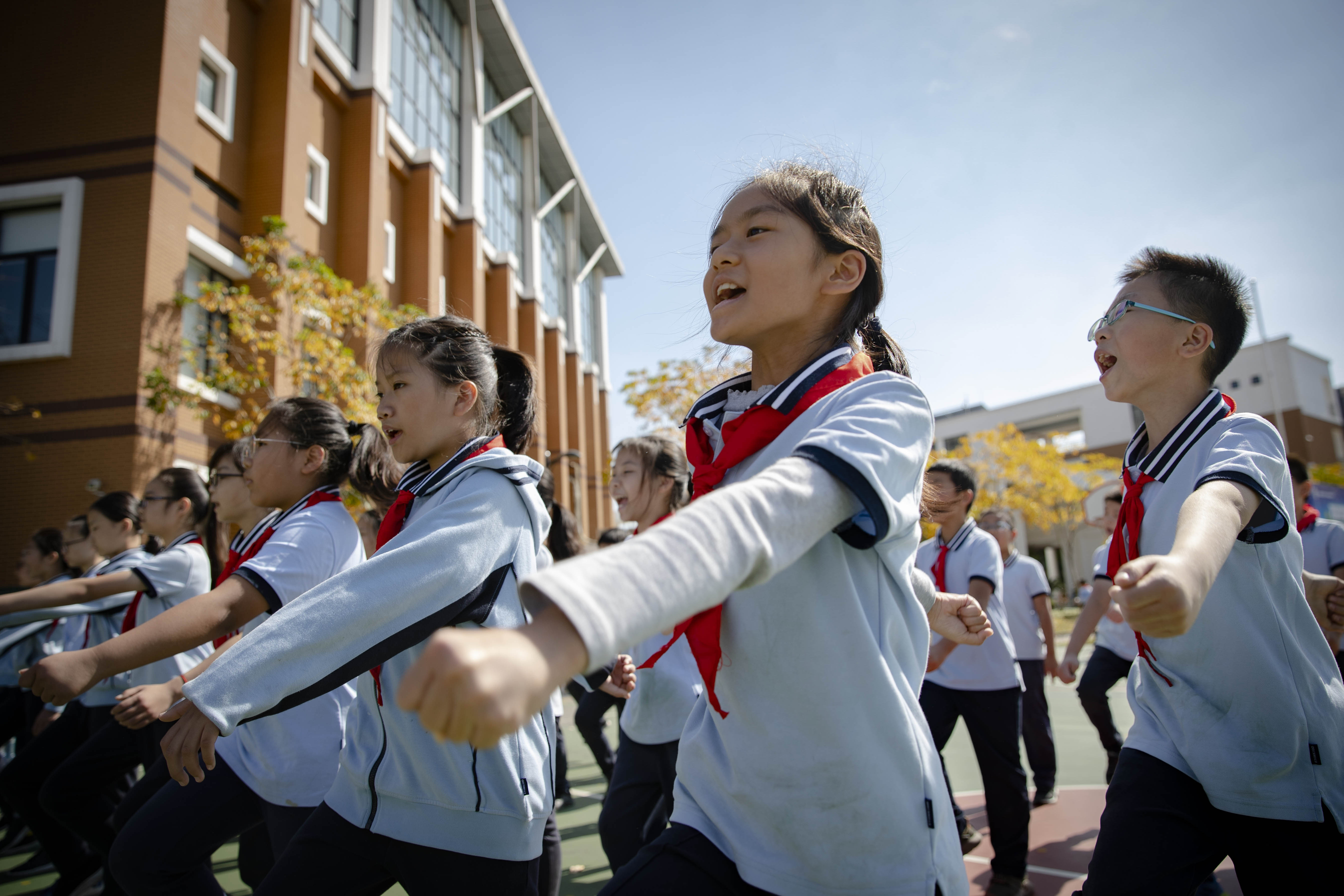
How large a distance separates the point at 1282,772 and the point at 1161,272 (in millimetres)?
1505

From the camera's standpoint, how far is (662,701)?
12.1 feet

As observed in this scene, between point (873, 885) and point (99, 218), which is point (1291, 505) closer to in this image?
point (873, 885)

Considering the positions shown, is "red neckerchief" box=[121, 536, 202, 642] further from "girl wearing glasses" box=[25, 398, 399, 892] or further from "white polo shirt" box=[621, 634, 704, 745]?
"white polo shirt" box=[621, 634, 704, 745]

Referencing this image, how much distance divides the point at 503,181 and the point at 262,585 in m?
30.2

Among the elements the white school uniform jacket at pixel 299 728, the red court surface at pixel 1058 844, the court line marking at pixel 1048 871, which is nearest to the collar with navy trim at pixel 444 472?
the white school uniform jacket at pixel 299 728

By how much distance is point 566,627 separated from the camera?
839 mm

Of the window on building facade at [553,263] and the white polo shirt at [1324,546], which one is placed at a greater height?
the window on building facade at [553,263]

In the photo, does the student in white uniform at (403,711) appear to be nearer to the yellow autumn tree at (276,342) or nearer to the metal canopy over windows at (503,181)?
the yellow autumn tree at (276,342)

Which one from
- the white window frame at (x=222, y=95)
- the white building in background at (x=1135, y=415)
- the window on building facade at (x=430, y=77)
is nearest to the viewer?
the white window frame at (x=222, y=95)

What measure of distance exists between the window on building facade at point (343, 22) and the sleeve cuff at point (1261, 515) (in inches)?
819

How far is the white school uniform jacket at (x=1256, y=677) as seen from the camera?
6.46ft

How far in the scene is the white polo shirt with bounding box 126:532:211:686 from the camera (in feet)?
13.0

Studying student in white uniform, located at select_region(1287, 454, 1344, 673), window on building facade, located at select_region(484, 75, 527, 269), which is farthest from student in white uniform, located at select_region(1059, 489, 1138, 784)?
window on building facade, located at select_region(484, 75, 527, 269)

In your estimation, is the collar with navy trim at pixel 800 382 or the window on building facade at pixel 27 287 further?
the window on building facade at pixel 27 287
